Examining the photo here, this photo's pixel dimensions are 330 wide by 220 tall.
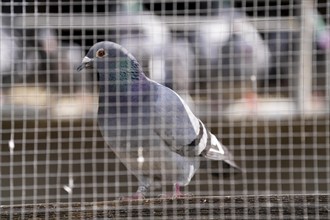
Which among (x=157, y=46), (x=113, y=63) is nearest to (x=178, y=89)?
(x=157, y=46)

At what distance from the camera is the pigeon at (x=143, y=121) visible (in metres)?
2.34

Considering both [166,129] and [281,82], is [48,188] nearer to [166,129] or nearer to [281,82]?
[166,129]

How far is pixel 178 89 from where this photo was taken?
3148 millimetres

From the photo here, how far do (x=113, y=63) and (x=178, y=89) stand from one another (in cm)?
81

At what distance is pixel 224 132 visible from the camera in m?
3.75

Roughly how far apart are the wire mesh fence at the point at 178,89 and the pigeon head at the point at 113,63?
50 cm

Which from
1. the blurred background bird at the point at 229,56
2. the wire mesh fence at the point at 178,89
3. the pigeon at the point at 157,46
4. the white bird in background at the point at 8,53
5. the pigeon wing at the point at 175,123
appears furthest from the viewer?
the blurred background bird at the point at 229,56

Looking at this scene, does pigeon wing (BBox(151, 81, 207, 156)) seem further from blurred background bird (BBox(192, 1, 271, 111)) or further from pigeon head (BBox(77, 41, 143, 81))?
blurred background bird (BBox(192, 1, 271, 111))

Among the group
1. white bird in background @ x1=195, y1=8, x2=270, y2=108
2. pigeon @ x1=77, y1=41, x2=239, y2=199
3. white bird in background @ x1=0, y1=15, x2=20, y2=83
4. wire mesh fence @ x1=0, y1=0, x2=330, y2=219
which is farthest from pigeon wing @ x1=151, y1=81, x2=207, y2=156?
white bird in background @ x1=0, y1=15, x2=20, y2=83

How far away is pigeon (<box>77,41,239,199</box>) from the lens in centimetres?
234

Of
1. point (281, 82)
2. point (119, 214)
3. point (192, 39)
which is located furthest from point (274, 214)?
point (281, 82)

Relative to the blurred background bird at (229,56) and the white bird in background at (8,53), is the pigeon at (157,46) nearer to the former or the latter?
the blurred background bird at (229,56)

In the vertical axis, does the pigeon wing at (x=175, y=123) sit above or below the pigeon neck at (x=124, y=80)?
below

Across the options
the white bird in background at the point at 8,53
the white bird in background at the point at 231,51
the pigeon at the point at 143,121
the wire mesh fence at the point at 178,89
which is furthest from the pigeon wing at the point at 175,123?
the white bird in background at the point at 8,53
